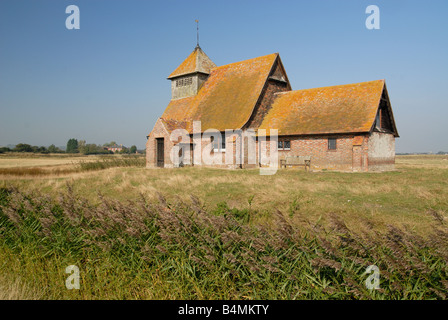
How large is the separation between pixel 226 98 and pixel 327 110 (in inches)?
373

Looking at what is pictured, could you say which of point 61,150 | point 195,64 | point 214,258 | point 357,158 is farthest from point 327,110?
point 61,150

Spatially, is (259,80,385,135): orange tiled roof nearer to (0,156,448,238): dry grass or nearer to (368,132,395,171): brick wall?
(368,132,395,171): brick wall

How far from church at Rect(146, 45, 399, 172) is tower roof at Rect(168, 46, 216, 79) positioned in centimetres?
90

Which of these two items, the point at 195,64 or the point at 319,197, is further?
the point at 195,64

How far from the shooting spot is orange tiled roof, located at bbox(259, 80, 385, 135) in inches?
979

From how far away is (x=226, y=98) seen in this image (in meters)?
31.2

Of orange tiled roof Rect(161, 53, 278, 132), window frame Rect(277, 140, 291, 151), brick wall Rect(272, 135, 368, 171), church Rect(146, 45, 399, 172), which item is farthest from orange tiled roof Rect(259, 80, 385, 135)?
orange tiled roof Rect(161, 53, 278, 132)

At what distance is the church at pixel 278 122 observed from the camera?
25.0 m

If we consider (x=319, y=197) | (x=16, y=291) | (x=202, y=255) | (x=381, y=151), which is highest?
(x=381, y=151)

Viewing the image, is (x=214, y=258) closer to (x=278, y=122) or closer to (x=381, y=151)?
(x=278, y=122)

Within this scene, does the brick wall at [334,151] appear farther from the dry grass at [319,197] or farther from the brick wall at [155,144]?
the brick wall at [155,144]
